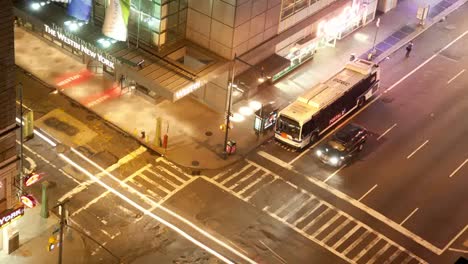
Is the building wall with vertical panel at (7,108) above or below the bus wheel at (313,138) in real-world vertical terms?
above

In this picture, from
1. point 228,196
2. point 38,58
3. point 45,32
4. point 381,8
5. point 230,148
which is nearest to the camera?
point 228,196

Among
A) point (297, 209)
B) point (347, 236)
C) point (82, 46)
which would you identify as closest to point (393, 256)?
point (347, 236)

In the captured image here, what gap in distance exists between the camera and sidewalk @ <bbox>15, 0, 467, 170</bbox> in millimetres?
68938

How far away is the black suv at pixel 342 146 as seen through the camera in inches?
2672

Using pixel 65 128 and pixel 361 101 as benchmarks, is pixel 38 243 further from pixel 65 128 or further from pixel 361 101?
pixel 361 101

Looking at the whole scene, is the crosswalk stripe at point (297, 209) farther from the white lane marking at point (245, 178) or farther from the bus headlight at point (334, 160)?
the white lane marking at point (245, 178)

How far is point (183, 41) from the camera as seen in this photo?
72.3 meters

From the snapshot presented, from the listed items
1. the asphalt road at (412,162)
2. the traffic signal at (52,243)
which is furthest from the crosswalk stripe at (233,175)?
the traffic signal at (52,243)

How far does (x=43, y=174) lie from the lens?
64125 millimetres

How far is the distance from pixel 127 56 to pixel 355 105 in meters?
21.4

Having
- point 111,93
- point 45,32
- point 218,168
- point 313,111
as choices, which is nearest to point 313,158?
point 313,111

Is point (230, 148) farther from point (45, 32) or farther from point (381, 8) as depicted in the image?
point (381, 8)

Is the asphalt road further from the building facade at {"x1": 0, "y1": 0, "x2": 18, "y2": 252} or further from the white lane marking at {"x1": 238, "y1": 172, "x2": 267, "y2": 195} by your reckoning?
the building facade at {"x1": 0, "y1": 0, "x2": 18, "y2": 252}

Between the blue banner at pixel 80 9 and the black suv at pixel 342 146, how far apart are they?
23.3 meters
